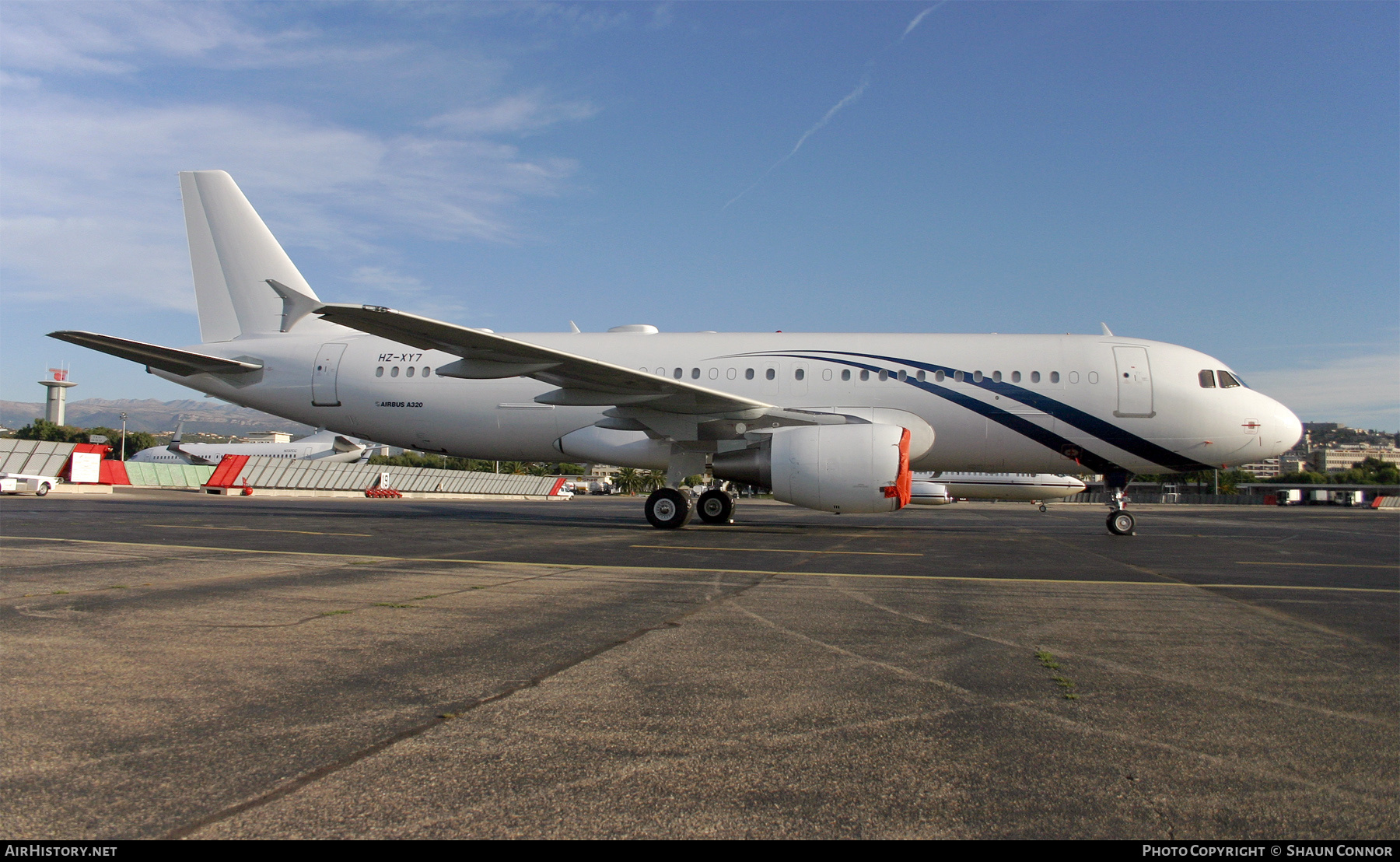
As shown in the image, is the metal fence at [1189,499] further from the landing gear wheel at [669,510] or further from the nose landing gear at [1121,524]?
the landing gear wheel at [669,510]

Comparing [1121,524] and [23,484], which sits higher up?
[23,484]

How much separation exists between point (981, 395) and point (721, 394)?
5278mm

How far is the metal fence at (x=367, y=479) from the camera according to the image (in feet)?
164

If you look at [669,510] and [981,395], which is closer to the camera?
[669,510]

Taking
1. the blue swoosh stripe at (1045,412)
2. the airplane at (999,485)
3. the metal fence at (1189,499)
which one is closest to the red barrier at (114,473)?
the airplane at (999,485)

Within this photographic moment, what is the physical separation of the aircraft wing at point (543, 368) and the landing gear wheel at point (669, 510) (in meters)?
1.64

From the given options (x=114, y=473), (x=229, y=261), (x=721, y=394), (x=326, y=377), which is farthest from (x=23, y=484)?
(x=721, y=394)

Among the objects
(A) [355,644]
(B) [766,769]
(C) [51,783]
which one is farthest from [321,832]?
(A) [355,644]

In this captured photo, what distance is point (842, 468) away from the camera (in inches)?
493

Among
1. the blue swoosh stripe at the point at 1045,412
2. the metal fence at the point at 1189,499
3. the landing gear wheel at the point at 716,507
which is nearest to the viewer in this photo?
the blue swoosh stripe at the point at 1045,412

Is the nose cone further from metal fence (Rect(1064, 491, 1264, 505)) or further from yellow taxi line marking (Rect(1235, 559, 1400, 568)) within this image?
metal fence (Rect(1064, 491, 1264, 505))

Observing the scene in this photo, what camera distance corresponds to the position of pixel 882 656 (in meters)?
4.17

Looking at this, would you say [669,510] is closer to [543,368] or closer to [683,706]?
[543,368]
